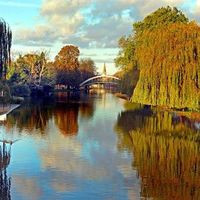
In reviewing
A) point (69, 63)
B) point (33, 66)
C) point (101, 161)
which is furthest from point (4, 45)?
point (69, 63)

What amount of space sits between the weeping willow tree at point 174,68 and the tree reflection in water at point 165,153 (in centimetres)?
159

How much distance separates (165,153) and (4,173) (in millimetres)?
7721

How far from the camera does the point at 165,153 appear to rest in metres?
20.9

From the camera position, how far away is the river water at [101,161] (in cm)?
1457

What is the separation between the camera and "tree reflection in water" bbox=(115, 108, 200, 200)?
49.5ft

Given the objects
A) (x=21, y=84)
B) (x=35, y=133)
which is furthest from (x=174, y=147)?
(x=21, y=84)

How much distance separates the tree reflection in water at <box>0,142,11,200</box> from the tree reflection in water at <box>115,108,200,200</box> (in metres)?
4.04

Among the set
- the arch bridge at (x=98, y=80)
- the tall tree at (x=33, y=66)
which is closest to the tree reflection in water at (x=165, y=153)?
the tall tree at (x=33, y=66)

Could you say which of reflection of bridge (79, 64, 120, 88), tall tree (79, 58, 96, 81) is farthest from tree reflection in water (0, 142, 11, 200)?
tall tree (79, 58, 96, 81)

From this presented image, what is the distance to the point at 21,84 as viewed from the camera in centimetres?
6525

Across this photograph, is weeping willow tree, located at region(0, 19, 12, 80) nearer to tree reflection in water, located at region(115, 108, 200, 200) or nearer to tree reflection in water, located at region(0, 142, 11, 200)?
tree reflection in water, located at region(0, 142, 11, 200)

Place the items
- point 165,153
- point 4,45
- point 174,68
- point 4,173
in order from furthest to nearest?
point 174,68 → point 4,45 → point 165,153 → point 4,173

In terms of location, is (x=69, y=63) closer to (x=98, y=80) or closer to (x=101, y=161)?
(x=98, y=80)

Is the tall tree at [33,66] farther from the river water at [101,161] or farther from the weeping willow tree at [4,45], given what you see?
the weeping willow tree at [4,45]
